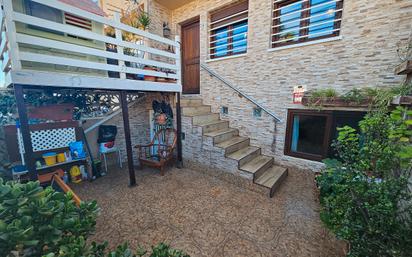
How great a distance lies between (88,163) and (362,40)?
5887 mm

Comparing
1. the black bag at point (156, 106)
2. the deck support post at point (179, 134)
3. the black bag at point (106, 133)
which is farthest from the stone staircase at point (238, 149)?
the black bag at point (106, 133)

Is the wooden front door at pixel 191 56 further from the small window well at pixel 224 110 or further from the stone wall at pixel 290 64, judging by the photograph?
the small window well at pixel 224 110

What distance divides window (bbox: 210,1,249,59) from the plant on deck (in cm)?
444

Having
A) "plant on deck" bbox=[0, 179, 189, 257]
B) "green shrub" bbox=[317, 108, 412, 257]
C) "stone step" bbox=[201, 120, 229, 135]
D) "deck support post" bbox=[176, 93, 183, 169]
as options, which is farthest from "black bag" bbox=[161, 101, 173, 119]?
"green shrub" bbox=[317, 108, 412, 257]

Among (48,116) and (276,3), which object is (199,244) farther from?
(276,3)

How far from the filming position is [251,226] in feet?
7.47

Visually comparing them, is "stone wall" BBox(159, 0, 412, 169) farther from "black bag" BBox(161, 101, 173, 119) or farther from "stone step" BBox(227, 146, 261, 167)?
"black bag" BBox(161, 101, 173, 119)

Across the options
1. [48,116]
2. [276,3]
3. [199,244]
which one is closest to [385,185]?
[199,244]

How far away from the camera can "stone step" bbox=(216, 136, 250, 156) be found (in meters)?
3.53

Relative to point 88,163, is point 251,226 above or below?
below

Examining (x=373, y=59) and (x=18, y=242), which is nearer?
(x=18, y=242)

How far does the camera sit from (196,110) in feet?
14.5

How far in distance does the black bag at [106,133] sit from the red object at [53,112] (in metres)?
0.67

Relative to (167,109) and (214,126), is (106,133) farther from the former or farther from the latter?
(214,126)
